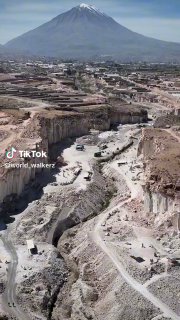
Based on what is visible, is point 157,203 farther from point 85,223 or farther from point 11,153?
point 11,153

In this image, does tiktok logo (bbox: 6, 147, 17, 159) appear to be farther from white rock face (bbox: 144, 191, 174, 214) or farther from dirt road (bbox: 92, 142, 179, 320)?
white rock face (bbox: 144, 191, 174, 214)

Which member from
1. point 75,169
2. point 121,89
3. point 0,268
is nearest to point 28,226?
point 0,268

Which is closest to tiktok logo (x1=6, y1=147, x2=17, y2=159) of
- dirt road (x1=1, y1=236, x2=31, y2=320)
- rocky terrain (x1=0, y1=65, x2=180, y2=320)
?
rocky terrain (x1=0, y1=65, x2=180, y2=320)

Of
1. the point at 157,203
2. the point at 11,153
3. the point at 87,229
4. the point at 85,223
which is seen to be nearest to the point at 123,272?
the point at 87,229

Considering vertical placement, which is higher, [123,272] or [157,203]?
[157,203]

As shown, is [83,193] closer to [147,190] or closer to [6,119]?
[147,190]

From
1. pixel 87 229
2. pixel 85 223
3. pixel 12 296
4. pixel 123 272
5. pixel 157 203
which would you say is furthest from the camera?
pixel 85 223

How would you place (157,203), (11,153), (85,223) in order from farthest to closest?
(11,153), (85,223), (157,203)

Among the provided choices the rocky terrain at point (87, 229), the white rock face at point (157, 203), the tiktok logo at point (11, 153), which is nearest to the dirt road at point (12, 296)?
the rocky terrain at point (87, 229)

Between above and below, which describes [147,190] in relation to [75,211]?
above
